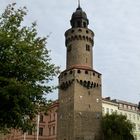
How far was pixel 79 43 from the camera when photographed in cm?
7075

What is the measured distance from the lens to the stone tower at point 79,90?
63719mm

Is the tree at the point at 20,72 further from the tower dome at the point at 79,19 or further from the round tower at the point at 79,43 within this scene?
the tower dome at the point at 79,19

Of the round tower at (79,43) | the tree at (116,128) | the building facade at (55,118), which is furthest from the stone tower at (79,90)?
the building facade at (55,118)

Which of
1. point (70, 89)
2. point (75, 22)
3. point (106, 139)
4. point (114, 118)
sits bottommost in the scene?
point (106, 139)

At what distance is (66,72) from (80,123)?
1151 centimetres

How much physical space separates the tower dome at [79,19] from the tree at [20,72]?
49297mm

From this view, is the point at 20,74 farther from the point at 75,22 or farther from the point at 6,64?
the point at 75,22

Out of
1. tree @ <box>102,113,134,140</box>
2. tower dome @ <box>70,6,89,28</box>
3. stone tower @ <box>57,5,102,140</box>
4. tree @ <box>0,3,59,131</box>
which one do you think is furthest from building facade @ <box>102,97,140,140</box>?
tree @ <box>0,3,59,131</box>

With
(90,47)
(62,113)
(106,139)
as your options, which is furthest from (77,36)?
(106,139)

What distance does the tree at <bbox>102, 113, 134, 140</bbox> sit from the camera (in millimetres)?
62688

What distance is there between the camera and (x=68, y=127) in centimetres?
6469

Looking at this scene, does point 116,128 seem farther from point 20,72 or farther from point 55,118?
point 20,72

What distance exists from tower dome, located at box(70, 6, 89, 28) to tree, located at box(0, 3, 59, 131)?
49297 millimetres

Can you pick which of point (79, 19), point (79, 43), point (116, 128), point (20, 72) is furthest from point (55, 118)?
point (20, 72)
